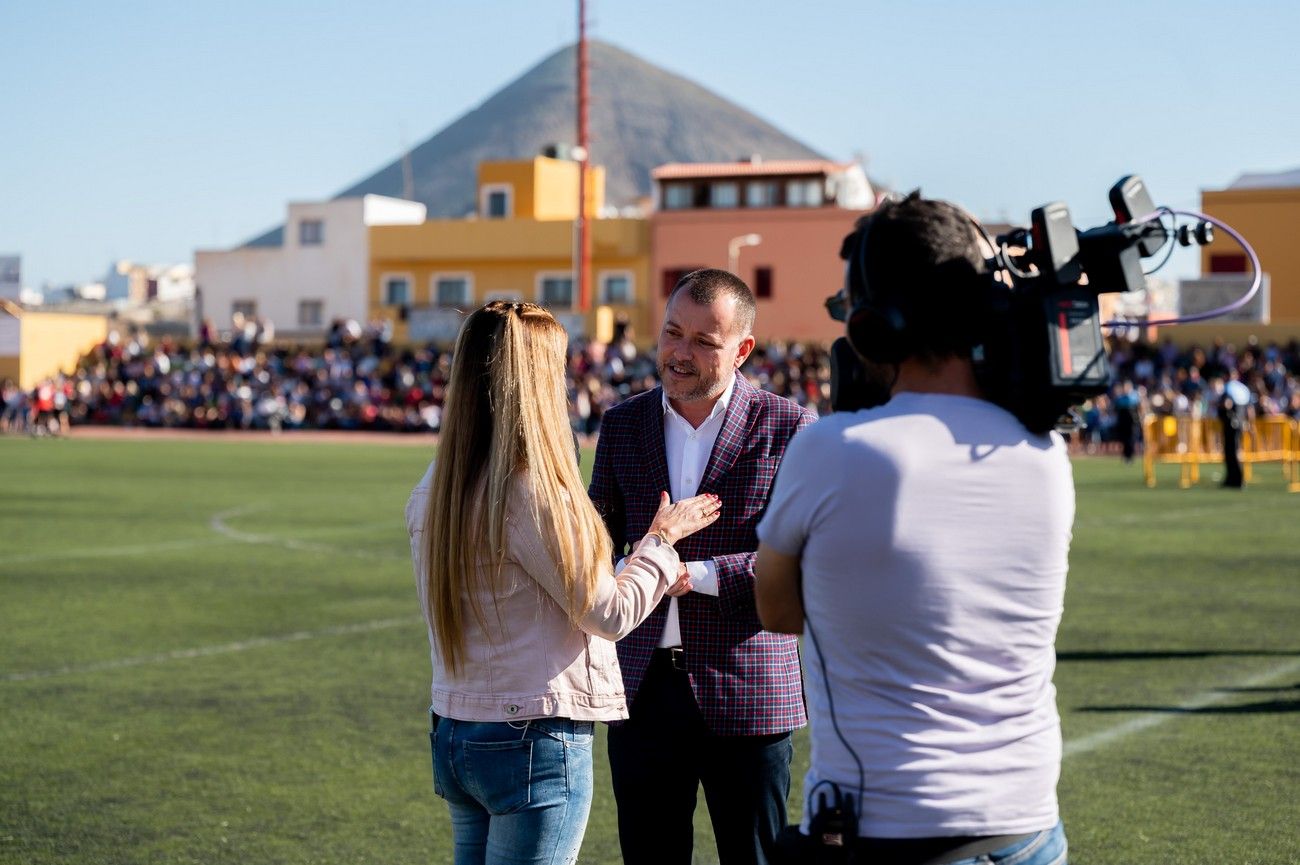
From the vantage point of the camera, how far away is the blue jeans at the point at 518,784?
3.54m

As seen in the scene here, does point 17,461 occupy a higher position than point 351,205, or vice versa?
point 351,205

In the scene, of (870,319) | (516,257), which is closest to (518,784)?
(870,319)

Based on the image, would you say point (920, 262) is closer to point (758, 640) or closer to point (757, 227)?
point (758, 640)

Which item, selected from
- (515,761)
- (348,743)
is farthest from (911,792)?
(348,743)

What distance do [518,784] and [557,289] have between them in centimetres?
6373

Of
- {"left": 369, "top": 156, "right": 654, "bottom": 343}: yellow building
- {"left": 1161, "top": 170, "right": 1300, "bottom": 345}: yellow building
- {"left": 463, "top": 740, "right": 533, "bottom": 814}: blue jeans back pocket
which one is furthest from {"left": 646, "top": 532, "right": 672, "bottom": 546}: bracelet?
{"left": 1161, "top": 170, "right": 1300, "bottom": 345}: yellow building

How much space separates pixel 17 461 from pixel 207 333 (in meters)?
28.7

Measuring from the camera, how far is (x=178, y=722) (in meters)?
8.28

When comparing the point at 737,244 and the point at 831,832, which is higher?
the point at 737,244

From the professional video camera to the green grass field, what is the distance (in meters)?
3.75

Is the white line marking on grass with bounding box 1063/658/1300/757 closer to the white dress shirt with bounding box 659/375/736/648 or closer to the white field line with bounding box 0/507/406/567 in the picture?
the white dress shirt with bounding box 659/375/736/648

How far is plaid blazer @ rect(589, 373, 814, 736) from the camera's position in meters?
4.16

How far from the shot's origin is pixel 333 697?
8930 mm

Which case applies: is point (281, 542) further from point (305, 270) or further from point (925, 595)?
point (305, 270)
